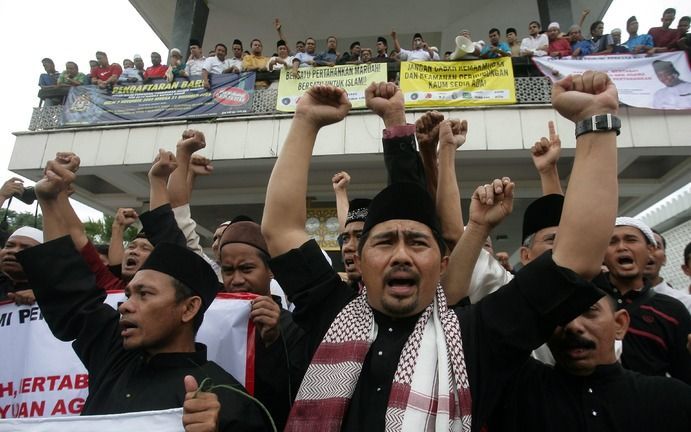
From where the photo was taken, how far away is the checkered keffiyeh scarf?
49.1 inches

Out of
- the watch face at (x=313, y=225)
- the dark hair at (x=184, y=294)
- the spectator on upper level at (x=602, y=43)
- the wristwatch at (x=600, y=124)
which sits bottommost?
the dark hair at (x=184, y=294)

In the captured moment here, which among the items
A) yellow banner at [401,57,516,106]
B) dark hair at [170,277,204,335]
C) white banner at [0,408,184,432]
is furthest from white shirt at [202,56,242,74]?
white banner at [0,408,184,432]

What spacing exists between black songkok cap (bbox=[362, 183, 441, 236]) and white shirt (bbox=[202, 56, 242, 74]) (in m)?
8.38

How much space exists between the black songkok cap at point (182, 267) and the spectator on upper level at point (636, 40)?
856cm

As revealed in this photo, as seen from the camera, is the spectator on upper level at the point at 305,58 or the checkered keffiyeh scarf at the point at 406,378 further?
the spectator on upper level at the point at 305,58

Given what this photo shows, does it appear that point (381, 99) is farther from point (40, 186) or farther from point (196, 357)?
point (40, 186)

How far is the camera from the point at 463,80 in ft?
26.1

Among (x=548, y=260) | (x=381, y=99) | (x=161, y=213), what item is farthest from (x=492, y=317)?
(x=161, y=213)

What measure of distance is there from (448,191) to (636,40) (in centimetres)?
817

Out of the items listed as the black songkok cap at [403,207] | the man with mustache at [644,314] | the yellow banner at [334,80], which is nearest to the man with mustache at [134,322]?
the black songkok cap at [403,207]

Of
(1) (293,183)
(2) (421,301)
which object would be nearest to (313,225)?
(1) (293,183)

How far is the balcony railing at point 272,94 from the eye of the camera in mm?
8000

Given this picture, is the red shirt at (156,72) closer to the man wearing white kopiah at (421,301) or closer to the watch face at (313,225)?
the watch face at (313,225)

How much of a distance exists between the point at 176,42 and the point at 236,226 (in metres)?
10.4
